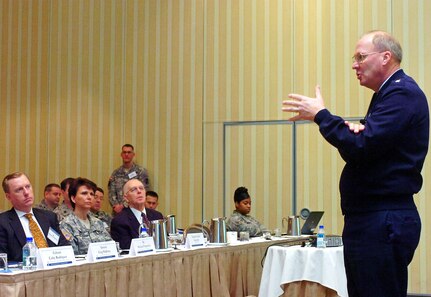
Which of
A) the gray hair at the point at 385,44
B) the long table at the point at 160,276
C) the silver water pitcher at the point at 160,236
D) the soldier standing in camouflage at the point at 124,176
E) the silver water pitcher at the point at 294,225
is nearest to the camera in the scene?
the gray hair at the point at 385,44

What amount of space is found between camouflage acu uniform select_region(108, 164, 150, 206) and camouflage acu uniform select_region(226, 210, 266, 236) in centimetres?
192

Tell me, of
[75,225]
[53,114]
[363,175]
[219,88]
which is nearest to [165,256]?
[75,225]

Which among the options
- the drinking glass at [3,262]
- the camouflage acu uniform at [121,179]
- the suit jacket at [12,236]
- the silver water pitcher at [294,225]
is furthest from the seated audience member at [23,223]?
the camouflage acu uniform at [121,179]

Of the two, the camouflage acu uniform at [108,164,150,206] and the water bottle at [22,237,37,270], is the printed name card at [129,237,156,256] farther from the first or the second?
the camouflage acu uniform at [108,164,150,206]

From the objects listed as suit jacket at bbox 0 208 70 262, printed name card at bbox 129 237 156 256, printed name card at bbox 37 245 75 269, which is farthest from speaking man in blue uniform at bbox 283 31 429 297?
suit jacket at bbox 0 208 70 262

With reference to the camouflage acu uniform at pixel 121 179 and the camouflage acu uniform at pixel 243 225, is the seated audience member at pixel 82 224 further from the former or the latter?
the camouflage acu uniform at pixel 121 179

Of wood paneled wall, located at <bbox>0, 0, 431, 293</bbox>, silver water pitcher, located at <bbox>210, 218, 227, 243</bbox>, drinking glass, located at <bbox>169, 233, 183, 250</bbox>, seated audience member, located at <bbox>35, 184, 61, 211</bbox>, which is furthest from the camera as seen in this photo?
seated audience member, located at <bbox>35, 184, 61, 211</bbox>

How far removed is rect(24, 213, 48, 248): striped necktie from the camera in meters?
5.07

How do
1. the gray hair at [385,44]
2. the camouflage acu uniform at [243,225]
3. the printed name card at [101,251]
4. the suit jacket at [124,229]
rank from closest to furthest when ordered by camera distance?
the gray hair at [385,44] → the printed name card at [101,251] → the suit jacket at [124,229] → the camouflage acu uniform at [243,225]

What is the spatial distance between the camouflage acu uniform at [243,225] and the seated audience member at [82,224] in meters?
2.65

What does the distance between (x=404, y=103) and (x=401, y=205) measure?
33cm

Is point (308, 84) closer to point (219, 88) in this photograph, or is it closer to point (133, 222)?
point (219, 88)

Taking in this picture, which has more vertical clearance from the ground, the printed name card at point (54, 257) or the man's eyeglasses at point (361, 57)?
the man's eyeglasses at point (361, 57)

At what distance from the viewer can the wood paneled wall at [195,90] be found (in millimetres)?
8898
